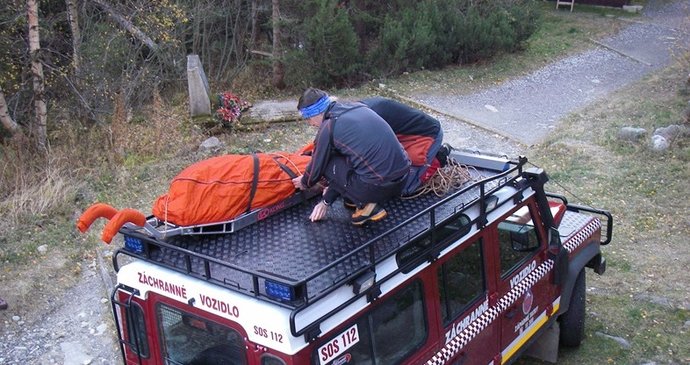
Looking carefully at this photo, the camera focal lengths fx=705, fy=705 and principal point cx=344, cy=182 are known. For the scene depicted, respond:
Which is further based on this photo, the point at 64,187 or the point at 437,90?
the point at 437,90

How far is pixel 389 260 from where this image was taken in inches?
159

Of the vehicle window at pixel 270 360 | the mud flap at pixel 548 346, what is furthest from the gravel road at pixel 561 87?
the vehicle window at pixel 270 360

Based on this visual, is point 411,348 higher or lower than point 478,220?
lower

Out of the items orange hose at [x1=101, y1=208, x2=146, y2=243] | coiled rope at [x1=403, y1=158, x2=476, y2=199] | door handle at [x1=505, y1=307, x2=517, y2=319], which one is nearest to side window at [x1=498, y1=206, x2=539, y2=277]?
door handle at [x1=505, y1=307, x2=517, y2=319]

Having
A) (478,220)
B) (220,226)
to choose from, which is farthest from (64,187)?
(478,220)

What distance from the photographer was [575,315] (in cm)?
631

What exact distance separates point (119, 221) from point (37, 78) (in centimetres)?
853

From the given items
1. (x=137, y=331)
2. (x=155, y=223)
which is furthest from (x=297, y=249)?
(x=137, y=331)

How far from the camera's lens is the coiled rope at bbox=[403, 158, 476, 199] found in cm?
502

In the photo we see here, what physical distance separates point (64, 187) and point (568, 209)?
6803 millimetres

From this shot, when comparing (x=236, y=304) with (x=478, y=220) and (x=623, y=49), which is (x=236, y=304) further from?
(x=623, y=49)

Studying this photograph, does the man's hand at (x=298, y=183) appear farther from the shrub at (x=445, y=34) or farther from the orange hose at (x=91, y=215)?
the shrub at (x=445, y=34)

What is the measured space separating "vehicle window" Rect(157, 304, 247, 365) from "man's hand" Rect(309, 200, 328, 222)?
3.54 ft

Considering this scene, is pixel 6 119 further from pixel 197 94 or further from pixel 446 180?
pixel 446 180
